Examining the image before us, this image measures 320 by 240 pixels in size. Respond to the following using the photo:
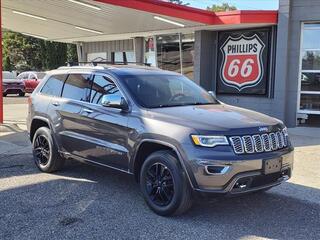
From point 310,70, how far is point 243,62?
2.26 meters

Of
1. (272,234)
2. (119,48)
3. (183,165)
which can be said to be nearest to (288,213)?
(272,234)

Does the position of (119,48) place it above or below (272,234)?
above

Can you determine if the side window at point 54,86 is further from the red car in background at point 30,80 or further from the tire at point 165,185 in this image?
the red car in background at point 30,80

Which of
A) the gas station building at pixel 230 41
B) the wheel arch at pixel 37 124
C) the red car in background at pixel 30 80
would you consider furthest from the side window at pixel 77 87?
the red car in background at pixel 30 80

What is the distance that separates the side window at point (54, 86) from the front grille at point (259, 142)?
3.47 metres

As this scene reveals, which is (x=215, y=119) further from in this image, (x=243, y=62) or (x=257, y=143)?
(x=243, y=62)

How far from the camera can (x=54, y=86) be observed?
774 centimetres

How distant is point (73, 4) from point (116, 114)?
8.40 metres

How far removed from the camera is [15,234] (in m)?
4.93

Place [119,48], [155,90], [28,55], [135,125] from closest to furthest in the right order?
[135,125] → [155,90] → [119,48] → [28,55]

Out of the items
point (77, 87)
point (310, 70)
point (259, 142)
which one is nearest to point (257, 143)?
point (259, 142)

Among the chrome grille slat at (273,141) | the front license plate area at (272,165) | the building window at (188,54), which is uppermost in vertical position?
the building window at (188,54)

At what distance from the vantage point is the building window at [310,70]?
43.9 feet

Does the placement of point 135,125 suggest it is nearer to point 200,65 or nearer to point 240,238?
point 240,238
